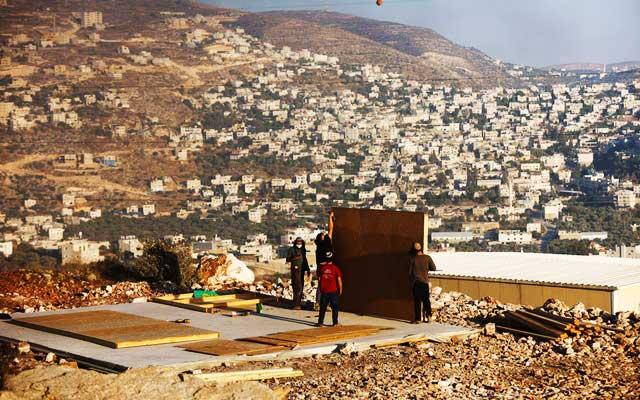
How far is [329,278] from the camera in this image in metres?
16.4

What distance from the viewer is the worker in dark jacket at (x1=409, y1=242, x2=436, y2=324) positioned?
649 inches

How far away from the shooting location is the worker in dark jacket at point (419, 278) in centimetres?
1648

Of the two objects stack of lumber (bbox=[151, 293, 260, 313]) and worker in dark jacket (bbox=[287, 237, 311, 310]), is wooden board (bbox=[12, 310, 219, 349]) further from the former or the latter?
worker in dark jacket (bbox=[287, 237, 311, 310])

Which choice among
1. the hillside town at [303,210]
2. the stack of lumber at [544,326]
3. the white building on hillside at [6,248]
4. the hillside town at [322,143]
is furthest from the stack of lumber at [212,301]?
the white building on hillside at [6,248]

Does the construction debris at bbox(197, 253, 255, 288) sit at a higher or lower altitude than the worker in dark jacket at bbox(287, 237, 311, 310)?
lower

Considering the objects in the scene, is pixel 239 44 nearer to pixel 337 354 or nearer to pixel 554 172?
pixel 554 172

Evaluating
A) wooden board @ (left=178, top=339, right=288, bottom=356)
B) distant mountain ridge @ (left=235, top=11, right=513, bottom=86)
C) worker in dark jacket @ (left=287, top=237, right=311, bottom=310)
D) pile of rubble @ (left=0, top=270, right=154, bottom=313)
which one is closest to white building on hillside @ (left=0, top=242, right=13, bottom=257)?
pile of rubble @ (left=0, top=270, right=154, bottom=313)

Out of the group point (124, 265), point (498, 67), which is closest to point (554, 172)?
point (498, 67)

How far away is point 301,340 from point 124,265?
11246 mm

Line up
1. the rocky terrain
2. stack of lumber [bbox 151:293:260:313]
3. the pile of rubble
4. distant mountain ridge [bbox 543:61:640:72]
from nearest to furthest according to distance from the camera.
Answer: the rocky terrain
stack of lumber [bbox 151:293:260:313]
the pile of rubble
distant mountain ridge [bbox 543:61:640:72]

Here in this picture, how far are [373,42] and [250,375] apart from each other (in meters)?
73.7

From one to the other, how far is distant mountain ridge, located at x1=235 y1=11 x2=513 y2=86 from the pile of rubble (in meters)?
60.4

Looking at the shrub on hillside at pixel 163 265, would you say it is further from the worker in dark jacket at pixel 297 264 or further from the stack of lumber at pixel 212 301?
the worker in dark jacket at pixel 297 264

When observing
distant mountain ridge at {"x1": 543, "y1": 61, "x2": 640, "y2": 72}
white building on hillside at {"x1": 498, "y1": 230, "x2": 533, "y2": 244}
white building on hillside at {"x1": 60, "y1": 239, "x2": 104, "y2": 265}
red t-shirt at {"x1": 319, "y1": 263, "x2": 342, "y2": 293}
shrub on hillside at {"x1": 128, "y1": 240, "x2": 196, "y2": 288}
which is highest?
distant mountain ridge at {"x1": 543, "y1": 61, "x2": 640, "y2": 72}
